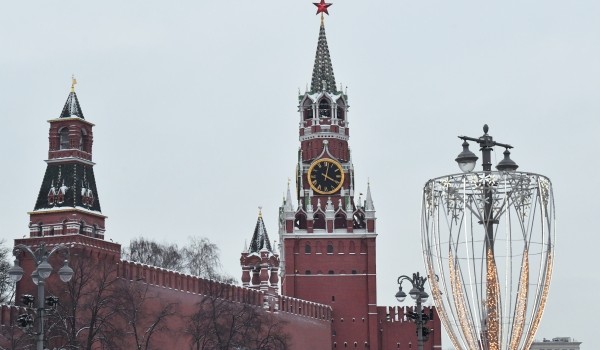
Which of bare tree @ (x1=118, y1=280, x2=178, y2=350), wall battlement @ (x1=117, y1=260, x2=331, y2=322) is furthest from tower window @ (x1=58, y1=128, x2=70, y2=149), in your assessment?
bare tree @ (x1=118, y1=280, x2=178, y2=350)

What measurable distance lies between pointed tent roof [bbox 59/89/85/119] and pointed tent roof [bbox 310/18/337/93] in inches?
1492

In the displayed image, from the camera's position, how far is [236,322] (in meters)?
67.9

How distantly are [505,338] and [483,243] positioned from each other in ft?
5.93

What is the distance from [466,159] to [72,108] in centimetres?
4354

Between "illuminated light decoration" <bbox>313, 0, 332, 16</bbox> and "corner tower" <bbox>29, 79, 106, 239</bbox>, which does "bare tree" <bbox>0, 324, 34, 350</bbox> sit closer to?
"corner tower" <bbox>29, 79, 106, 239</bbox>

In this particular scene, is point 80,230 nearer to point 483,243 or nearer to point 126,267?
point 126,267

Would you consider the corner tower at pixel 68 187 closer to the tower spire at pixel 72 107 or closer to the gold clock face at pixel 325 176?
the tower spire at pixel 72 107

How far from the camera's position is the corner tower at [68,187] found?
63.8m

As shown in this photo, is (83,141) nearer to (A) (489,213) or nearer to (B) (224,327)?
(B) (224,327)

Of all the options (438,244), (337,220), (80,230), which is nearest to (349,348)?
(337,220)

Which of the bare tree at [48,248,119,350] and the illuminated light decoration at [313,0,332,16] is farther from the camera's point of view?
the illuminated light decoration at [313,0,332,16]

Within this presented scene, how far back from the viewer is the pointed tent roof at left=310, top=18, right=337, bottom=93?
4035 inches

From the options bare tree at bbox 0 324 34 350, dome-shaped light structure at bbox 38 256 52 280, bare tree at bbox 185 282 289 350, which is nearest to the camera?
dome-shaped light structure at bbox 38 256 52 280

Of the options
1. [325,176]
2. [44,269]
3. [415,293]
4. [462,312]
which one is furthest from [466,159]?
[325,176]
